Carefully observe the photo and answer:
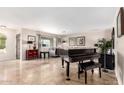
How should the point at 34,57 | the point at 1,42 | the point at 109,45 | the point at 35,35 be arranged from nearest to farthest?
the point at 109,45 → the point at 1,42 → the point at 34,57 → the point at 35,35

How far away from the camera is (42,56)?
825cm

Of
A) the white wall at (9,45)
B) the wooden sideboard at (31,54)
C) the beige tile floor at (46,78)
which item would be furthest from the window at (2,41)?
the beige tile floor at (46,78)

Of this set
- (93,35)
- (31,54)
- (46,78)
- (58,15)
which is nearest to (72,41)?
(93,35)

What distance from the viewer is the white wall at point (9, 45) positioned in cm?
682

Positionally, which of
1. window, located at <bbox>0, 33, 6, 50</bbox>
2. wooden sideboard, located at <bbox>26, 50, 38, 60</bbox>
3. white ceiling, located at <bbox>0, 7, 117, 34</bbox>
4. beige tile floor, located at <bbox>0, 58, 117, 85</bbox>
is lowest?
beige tile floor, located at <bbox>0, 58, 117, 85</bbox>

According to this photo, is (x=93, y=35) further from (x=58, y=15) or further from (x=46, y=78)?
(x=46, y=78)

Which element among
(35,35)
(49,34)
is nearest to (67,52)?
(35,35)

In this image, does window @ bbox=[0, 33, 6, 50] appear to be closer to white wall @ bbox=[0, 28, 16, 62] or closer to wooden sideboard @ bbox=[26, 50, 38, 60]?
white wall @ bbox=[0, 28, 16, 62]

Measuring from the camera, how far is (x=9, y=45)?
7.22 metres

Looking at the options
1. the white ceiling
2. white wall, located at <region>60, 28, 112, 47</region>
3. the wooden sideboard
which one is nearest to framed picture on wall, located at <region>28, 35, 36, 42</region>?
the wooden sideboard

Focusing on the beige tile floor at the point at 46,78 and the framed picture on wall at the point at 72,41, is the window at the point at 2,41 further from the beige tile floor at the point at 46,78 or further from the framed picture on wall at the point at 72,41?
the framed picture on wall at the point at 72,41

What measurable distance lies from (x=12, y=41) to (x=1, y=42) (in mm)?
893

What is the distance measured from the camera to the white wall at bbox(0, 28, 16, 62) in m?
6.82

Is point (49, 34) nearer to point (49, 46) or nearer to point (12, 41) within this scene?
point (49, 46)
